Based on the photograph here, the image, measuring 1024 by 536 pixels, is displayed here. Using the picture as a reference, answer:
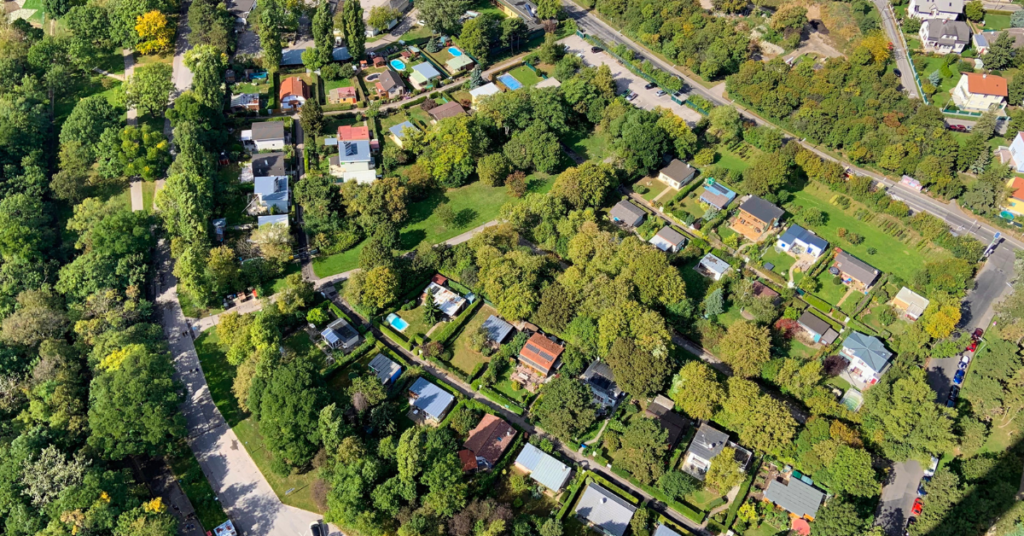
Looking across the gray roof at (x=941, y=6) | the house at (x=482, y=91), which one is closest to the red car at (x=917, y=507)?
the house at (x=482, y=91)

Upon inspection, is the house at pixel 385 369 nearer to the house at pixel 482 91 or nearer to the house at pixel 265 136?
the house at pixel 265 136

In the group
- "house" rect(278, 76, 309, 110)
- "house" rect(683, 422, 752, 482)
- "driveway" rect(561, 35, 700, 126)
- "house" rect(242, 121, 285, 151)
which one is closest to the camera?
"house" rect(683, 422, 752, 482)

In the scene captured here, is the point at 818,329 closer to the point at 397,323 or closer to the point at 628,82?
the point at 397,323

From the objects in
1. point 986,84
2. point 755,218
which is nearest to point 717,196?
point 755,218

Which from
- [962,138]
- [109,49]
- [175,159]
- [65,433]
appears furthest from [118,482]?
[962,138]

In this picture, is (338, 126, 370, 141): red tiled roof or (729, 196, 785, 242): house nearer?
(729, 196, 785, 242): house

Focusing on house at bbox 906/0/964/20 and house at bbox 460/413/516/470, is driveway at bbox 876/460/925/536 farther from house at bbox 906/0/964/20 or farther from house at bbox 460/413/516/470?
house at bbox 906/0/964/20

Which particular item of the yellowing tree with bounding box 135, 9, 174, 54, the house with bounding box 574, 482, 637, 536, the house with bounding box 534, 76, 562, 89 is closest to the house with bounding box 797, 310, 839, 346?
the house with bounding box 574, 482, 637, 536
